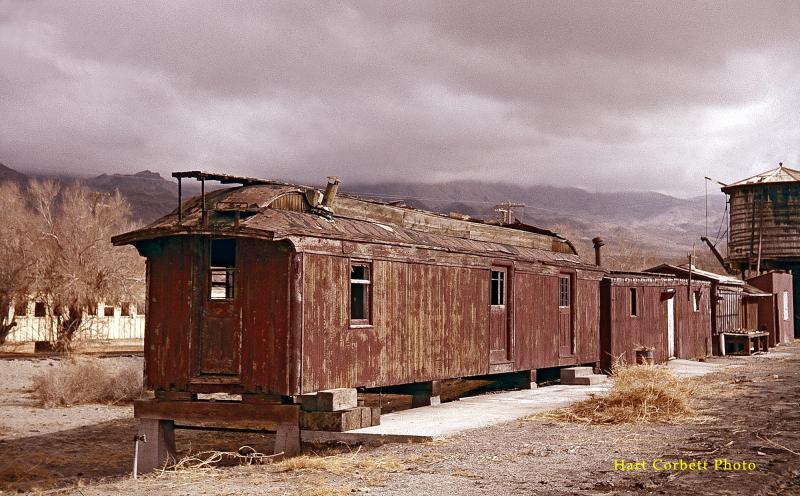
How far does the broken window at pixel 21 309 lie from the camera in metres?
37.8

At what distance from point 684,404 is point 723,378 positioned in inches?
334

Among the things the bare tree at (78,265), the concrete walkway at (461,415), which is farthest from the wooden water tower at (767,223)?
the bare tree at (78,265)

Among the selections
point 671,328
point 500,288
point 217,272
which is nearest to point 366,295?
point 217,272

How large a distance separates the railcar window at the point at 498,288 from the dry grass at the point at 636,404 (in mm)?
3947

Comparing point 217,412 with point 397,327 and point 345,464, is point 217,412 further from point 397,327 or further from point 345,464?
point 397,327

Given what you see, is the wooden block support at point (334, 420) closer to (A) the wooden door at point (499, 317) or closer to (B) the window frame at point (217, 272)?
(B) the window frame at point (217, 272)

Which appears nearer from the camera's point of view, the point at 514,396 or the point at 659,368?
the point at 659,368

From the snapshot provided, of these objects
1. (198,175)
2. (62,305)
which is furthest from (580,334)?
(62,305)

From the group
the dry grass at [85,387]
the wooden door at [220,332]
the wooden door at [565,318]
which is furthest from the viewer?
the dry grass at [85,387]

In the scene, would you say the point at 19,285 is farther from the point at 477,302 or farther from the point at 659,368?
the point at 659,368

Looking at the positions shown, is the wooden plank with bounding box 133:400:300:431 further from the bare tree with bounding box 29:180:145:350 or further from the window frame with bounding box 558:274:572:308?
the bare tree with bounding box 29:180:145:350

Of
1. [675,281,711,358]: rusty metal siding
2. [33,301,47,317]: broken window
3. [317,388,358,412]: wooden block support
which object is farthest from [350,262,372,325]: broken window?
[33,301,47,317]: broken window

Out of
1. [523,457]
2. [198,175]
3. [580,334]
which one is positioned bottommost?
[523,457]

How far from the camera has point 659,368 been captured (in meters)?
15.1
